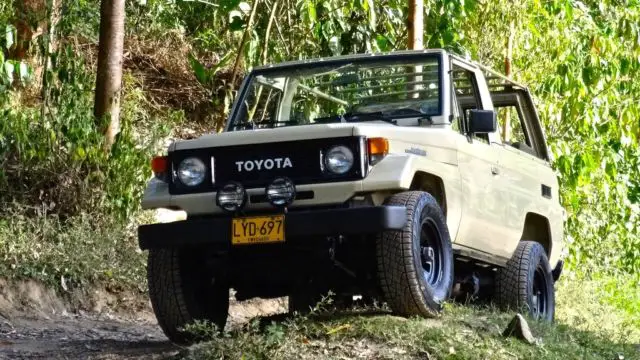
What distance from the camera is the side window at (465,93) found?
843 cm

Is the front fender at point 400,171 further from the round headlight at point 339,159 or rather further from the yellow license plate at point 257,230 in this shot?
the yellow license plate at point 257,230

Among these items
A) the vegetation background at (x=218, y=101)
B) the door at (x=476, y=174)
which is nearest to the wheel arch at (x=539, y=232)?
the vegetation background at (x=218, y=101)

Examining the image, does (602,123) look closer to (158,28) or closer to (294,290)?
(158,28)

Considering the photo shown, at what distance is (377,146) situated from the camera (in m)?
7.11

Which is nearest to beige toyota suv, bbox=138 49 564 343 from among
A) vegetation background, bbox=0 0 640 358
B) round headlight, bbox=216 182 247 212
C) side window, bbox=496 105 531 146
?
round headlight, bbox=216 182 247 212

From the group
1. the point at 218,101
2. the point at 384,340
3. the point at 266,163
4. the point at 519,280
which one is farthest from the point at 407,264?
the point at 218,101

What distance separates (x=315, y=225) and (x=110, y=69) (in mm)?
5676

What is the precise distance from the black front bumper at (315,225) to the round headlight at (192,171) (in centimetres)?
34

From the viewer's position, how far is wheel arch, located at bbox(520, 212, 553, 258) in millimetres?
9969

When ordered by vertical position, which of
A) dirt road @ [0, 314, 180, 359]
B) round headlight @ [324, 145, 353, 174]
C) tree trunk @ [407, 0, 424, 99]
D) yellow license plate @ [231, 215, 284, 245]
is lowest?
dirt road @ [0, 314, 180, 359]

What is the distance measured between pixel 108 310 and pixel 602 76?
7655 millimetres

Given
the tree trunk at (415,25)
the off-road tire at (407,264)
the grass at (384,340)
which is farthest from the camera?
the tree trunk at (415,25)

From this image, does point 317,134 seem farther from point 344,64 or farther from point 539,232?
point 539,232

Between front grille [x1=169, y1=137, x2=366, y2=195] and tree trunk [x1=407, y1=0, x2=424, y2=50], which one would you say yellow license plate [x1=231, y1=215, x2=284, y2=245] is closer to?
front grille [x1=169, y1=137, x2=366, y2=195]
